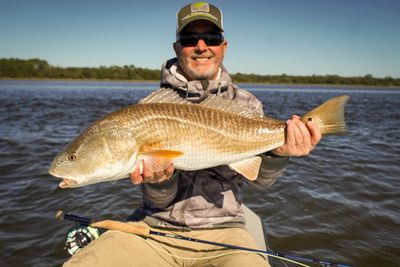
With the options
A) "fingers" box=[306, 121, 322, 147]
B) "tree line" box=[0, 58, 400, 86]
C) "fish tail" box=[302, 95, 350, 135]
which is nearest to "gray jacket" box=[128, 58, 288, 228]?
"fingers" box=[306, 121, 322, 147]

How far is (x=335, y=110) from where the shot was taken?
322 centimetres

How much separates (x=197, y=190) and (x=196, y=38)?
1.85m

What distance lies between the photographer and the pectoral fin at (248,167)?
3.33 metres

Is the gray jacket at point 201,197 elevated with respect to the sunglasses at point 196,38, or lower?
lower

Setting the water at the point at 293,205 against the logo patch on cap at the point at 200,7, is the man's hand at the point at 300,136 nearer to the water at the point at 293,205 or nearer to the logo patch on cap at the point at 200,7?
the logo patch on cap at the point at 200,7

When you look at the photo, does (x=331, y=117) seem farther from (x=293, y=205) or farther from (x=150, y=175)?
(x=293, y=205)

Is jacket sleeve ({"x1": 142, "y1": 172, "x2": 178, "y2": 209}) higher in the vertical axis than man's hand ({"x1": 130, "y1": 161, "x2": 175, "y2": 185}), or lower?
lower

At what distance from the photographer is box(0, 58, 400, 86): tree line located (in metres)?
83.1

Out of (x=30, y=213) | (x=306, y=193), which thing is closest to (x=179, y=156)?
(x=30, y=213)

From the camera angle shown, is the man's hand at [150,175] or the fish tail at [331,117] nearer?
the man's hand at [150,175]

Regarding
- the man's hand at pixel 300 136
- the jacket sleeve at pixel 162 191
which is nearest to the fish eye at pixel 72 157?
the jacket sleeve at pixel 162 191

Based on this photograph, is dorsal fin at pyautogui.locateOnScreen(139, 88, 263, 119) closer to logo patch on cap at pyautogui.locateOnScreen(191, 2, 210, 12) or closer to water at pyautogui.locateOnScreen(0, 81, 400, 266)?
logo patch on cap at pyautogui.locateOnScreen(191, 2, 210, 12)

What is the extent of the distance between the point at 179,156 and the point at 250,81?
9837 cm

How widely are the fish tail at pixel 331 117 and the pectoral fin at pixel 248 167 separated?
0.68 m
